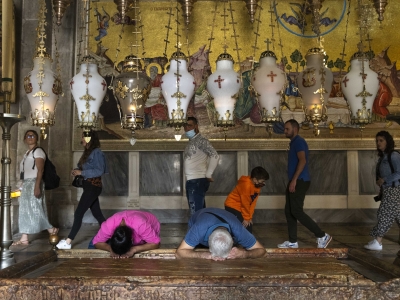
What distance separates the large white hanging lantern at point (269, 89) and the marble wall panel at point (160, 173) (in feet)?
17.7

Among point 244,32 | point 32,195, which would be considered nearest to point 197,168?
point 32,195

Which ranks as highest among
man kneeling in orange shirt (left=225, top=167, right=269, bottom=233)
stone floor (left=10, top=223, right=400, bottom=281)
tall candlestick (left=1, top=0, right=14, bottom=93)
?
tall candlestick (left=1, top=0, right=14, bottom=93)

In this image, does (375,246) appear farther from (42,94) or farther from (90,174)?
(42,94)

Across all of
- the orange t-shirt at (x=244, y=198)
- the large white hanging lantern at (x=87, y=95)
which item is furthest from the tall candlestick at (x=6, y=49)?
the orange t-shirt at (x=244, y=198)

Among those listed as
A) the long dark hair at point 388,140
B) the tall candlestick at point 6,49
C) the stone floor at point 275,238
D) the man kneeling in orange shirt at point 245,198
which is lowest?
the stone floor at point 275,238

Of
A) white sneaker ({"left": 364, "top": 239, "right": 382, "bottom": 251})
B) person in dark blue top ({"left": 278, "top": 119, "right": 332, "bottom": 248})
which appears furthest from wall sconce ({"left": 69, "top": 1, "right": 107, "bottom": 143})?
white sneaker ({"left": 364, "top": 239, "right": 382, "bottom": 251})

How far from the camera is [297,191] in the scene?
5746mm

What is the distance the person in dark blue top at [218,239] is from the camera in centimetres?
361

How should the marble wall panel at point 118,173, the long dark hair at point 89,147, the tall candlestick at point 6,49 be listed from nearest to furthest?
the tall candlestick at point 6,49 → the long dark hair at point 89,147 → the marble wall panel at point 118,173

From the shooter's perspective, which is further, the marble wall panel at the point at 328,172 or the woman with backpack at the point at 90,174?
the marble wall panel at the point at 328,172

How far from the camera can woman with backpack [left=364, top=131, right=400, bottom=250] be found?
5777mm

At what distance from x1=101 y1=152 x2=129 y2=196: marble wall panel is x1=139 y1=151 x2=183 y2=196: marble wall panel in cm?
29

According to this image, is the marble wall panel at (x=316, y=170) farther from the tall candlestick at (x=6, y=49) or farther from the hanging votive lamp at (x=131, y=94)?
the hanging votive lamp at (x=131, y=94)

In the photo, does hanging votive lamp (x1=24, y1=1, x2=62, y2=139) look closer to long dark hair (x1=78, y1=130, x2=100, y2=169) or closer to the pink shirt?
the pink shirt
